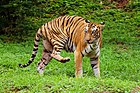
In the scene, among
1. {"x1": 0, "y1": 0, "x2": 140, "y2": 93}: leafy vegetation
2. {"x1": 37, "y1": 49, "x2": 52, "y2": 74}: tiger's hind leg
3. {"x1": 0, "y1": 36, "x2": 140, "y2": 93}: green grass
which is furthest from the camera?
{"x1": 37, "y1": 49, "x2": 52, "y2": 74}: tiger's hind leg

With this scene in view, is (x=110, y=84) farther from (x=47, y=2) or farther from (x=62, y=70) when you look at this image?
(x=47, y=2)

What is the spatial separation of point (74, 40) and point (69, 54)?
339 cm

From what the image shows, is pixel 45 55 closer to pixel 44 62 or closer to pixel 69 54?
pixel 44 62

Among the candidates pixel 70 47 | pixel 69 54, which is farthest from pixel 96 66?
pixel 69 54

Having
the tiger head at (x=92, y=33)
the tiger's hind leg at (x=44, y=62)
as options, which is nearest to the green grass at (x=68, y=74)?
the tiger's hind leg at (x=44, y=62)

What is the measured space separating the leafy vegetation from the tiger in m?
0.32

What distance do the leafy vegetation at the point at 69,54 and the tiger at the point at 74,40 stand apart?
0.32m

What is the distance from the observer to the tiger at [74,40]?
8.82 m

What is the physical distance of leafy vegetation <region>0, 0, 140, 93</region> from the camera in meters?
7.25

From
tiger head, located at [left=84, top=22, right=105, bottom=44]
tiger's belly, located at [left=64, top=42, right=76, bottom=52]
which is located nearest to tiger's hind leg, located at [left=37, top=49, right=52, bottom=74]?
tiger's belly, located at [left=64, top=42, right=76, bottom=52]

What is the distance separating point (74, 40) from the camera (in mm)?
9195

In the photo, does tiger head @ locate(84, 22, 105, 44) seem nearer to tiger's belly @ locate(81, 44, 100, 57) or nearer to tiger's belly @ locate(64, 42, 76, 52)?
tiger's belly @ locate(81, 44, 100, 57)

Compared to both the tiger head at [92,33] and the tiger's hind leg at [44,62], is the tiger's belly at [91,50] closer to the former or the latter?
the tiger head at [92,33]

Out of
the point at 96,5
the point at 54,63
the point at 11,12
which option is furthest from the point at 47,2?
the point at 54,63
